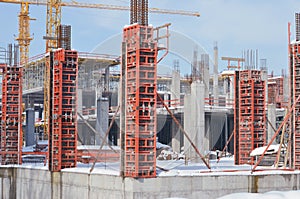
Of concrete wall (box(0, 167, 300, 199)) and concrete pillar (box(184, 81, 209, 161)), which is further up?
concrete pillar (box(184, 81, 209, 161))

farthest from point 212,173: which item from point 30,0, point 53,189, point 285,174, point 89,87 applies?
point 30,0

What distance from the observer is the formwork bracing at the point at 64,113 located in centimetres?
2803

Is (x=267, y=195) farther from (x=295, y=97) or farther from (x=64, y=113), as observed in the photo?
(x=64, y=113)

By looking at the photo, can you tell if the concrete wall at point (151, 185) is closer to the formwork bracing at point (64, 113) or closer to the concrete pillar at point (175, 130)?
the formwork bracing at point (64, 113)

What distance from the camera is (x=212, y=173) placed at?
2294 cm

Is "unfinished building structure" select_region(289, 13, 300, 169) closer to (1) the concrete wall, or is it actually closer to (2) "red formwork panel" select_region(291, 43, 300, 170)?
(2) "red formwork panel" select_region(291, 43, 300, 170)

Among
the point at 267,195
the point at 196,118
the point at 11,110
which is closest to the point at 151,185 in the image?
the point at 267,195

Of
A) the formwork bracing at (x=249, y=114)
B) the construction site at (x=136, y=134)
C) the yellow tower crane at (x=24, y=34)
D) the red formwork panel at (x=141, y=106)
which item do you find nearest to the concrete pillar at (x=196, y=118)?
the construction site at (x=136, y=134)

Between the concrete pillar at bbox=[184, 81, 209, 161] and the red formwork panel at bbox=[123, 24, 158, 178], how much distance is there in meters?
13.5

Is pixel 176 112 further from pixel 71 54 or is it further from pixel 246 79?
pixel 71 54

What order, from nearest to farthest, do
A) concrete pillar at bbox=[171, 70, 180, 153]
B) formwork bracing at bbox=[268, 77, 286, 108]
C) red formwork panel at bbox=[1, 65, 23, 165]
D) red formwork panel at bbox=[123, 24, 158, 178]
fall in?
red formwork panel at bbox=[123, 24, 158, 178], red formwork panel at bbox=[1, 65, 23, 165], concrete pillar at bbox=[171, 70, 180, 153], formwork bracing at bbox=[268, 77, 286, 108]

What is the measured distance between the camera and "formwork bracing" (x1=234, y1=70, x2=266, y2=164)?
31406 mm

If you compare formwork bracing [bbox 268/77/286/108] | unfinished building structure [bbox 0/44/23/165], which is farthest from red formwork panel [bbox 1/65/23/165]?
formwork bracing [bbox 268/77/286/108]

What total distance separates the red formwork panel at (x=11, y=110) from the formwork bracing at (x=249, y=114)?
1254 cm
